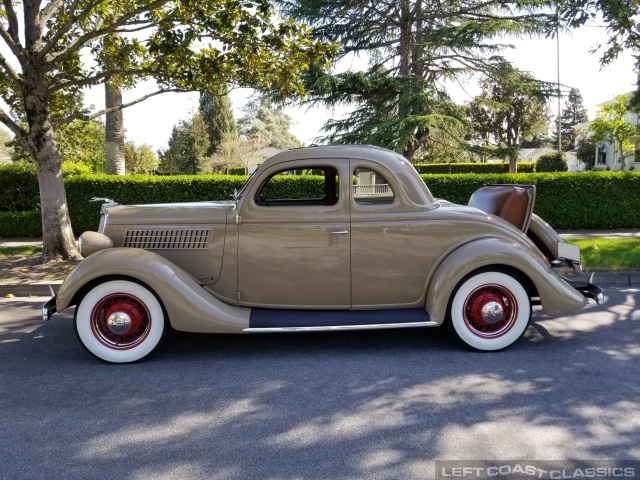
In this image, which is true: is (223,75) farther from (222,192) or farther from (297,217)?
(297,217)

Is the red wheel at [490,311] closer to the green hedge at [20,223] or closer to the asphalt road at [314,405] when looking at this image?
the asphalt road at [314,405]

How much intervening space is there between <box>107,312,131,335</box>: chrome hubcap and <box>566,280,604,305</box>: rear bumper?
421cm

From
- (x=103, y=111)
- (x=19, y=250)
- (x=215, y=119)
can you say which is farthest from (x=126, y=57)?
(x=215, y=119)

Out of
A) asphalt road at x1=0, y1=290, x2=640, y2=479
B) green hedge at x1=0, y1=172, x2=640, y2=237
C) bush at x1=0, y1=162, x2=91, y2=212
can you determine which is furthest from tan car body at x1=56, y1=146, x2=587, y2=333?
bush at x1=0, y1=162, x2=91, y2=212

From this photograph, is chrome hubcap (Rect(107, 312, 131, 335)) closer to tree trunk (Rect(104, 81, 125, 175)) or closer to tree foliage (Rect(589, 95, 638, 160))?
tree trunk (Rect(104, 81, 125, 175))

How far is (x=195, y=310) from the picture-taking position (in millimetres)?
4270

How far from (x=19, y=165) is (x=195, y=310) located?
33.0 feet

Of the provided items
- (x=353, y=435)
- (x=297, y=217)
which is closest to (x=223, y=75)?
(x=297, y=217)

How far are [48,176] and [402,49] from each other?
42.5ft

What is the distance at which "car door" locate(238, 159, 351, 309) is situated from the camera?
4523mm

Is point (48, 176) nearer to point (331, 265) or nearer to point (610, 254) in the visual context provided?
point (331, 265)

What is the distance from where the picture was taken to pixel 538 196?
11.5 m

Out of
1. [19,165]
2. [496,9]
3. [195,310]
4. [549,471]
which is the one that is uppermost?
[496,9]

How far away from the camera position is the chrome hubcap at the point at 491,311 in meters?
4.49
